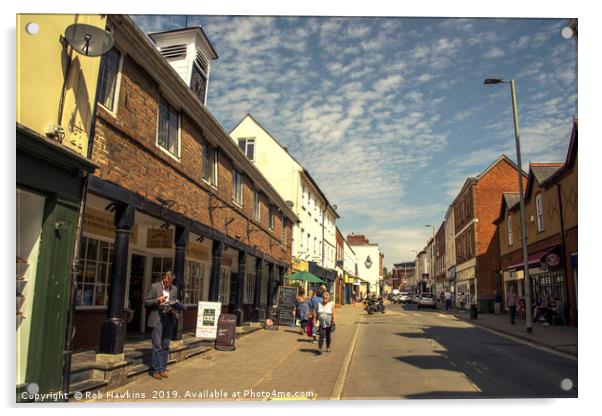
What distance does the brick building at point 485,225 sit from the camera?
3572cm

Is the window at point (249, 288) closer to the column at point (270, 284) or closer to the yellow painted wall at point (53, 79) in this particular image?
the column at point (270, 284)

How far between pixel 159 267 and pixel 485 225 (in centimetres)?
2974

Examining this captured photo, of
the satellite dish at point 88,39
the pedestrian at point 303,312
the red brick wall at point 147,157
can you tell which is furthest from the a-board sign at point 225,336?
the satellite dish at point 88,39

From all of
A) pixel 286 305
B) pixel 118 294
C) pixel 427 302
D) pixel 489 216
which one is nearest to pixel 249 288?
pixel 286 305

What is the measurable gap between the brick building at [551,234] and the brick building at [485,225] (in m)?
6.83

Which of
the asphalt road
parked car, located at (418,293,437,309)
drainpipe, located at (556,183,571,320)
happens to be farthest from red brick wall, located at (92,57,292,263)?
parked car, located at (418,293,437,309)

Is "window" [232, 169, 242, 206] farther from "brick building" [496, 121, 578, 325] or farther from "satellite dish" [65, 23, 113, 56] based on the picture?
"brick building" [496, 121, 578, 325]

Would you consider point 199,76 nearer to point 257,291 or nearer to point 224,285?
point 224,285

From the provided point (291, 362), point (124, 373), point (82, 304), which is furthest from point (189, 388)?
point (82, 304)

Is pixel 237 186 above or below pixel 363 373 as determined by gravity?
above

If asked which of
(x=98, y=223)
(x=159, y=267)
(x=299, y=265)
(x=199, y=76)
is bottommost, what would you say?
(x=159, y=267)

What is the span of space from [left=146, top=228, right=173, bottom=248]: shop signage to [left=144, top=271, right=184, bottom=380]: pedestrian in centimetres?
339

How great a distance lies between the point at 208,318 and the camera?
11859 millimetres
